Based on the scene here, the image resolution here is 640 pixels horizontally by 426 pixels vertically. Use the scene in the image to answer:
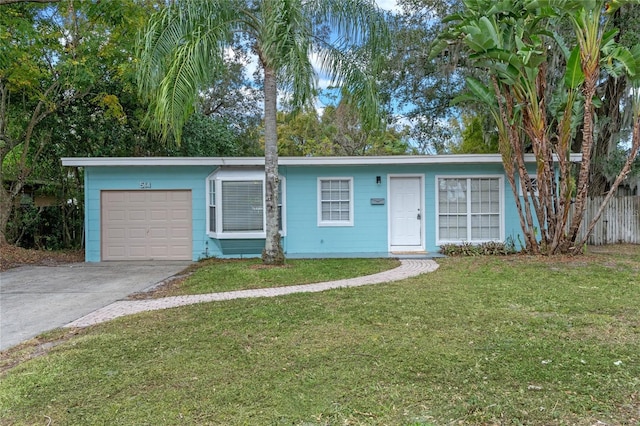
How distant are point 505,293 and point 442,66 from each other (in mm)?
9203

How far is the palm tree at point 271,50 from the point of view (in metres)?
6.99

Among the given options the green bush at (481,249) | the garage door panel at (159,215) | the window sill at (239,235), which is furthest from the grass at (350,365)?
the garage door panel at (159,215)

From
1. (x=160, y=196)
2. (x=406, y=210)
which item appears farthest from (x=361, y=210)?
(x=160, y=196)

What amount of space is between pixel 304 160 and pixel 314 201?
3.80ft

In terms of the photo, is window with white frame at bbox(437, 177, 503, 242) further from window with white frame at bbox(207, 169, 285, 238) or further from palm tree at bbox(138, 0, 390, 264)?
window with white frame at bbox(207, 169, 285, 238)

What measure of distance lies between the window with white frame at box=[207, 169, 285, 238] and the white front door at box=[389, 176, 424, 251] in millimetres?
3500

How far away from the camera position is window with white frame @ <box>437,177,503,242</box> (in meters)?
10.9

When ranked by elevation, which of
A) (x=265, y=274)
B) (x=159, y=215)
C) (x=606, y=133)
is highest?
(x=606, y=133)

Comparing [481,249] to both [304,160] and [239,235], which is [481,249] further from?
[239,235]

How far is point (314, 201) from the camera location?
1091cm

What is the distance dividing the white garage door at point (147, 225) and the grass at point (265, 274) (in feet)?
5.18

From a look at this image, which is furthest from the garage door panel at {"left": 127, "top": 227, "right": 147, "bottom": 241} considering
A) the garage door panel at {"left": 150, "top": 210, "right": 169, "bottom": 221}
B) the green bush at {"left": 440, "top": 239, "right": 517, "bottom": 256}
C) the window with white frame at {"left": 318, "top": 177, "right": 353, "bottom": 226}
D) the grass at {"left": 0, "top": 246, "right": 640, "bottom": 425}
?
the green bush at {"left": 440, "top": 239, "right": 517, "bottom": 256}

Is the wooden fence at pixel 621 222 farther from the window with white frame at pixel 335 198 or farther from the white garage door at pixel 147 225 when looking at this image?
the white garage door at pixel 147 225

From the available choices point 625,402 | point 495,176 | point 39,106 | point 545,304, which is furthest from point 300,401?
point 39,106
